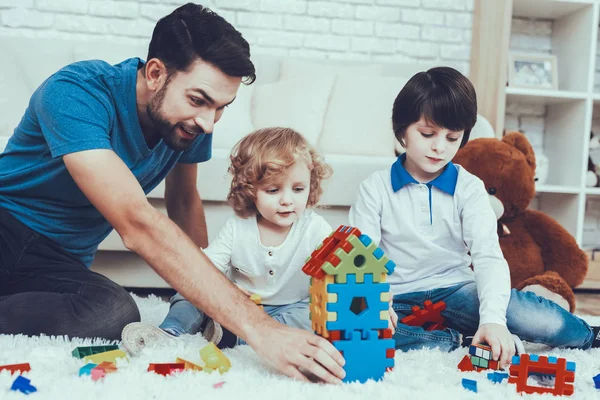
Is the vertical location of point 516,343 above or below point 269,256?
below

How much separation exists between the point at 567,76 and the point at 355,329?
2.26 meters

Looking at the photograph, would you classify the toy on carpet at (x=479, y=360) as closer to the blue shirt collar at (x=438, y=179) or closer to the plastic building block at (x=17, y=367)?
the blue shirt collar at (x=438, y=179)

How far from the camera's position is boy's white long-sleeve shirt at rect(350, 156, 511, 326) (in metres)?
1.33

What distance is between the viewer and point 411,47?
272 cm

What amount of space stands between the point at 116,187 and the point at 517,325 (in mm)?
851

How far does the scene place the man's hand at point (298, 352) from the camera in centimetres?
84

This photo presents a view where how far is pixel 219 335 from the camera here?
113 cm

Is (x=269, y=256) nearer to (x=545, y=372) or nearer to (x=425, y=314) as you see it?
(x=425, y=314)

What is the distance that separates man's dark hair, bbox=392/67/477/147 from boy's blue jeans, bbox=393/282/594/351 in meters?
0.37

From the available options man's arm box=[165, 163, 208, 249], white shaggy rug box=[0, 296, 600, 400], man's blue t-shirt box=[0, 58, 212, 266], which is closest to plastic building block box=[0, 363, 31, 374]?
white shaggy rug box=[0, 296, 600, 400]

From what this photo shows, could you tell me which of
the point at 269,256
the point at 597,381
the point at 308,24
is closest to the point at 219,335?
the point at 269,256

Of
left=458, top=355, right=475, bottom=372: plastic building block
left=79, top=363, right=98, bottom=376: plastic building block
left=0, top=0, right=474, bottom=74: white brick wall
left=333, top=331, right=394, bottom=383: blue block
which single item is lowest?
left=458, top=355, right=475, bottom=372: plastic building block

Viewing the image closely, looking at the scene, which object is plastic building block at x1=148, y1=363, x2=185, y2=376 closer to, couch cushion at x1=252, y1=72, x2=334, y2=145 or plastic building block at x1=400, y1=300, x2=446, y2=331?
plastic building block at x1=400, y1=300, x2=446, y2=331

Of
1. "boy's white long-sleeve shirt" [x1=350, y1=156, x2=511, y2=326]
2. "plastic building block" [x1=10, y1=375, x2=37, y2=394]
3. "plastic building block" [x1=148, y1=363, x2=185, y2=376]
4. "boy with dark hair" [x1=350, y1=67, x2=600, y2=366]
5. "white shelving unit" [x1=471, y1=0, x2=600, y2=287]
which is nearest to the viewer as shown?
"plastic building block" [x1=10, y1=375, x2=37, y2=394]
